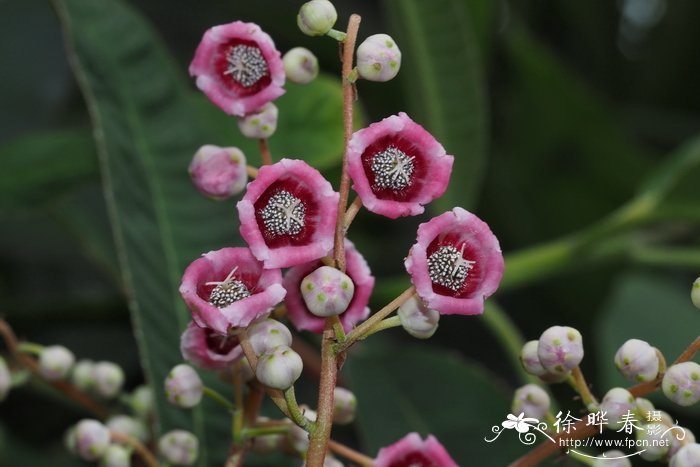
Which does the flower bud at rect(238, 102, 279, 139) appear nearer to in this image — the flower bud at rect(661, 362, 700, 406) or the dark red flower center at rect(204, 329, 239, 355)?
the dark red flower center at rect(204, 329, 239, 355)

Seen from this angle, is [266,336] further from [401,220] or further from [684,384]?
[401,220]

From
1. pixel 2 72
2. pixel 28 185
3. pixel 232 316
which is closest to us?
pixel 232 316

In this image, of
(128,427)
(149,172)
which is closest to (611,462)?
(128,427)

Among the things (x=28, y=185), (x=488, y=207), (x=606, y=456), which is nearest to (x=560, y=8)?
(x=488, y=207)

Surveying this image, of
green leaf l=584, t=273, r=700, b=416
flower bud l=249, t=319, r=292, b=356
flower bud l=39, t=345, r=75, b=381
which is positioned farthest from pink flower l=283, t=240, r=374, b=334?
green leaf l=584, t=273, r=700, b=416

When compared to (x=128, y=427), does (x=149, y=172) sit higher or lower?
higher

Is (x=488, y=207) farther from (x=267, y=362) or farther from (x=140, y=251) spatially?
(x=267, y=362)

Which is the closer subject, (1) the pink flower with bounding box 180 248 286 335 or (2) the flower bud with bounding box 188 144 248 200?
(1) the pink flower with bounding box 180 248 286 335
